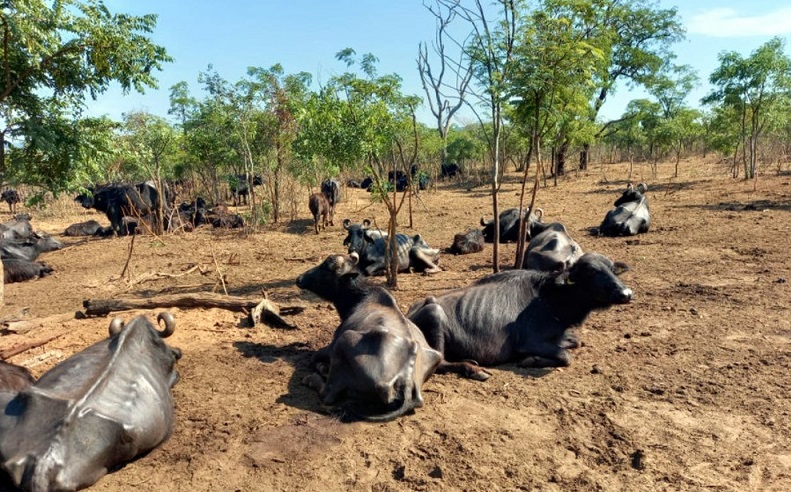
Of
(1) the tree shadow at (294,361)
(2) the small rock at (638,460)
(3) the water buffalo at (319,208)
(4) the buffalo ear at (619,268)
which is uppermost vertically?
(3) the water buffalo at (319,208)

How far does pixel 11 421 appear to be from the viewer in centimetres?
360

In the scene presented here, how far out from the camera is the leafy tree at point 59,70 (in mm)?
5941

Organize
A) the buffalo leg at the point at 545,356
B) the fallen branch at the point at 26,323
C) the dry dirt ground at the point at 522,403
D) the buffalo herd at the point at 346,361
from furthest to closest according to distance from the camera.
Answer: the fallen branch at the point at 26,323, the buffalo leg at the point at 545,356, the dry dirt ground at the point at 522,403, the buffalo herd at the point at 346,361

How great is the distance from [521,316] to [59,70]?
20.2 ft

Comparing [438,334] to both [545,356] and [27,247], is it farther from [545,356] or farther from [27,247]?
[27,247]

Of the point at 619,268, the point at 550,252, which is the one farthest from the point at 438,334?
the point at 550,252

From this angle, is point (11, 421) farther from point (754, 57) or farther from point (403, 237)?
point (754, 57)

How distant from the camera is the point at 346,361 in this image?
4.81 metres

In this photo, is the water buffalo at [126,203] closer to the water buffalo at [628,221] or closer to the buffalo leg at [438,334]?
the water buffalo at [628,221]

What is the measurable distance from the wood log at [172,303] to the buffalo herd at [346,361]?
136 centimetres

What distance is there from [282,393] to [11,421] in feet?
7.04

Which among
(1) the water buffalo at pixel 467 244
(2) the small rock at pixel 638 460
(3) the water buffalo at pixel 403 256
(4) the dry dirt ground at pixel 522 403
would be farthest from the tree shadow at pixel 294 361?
(1) the water buffalo at pixel 467 244

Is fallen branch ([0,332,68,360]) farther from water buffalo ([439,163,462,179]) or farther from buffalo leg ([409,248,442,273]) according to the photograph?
water buffalo ([439,163,462,179])

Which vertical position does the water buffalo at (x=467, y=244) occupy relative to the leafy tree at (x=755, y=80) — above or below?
below
